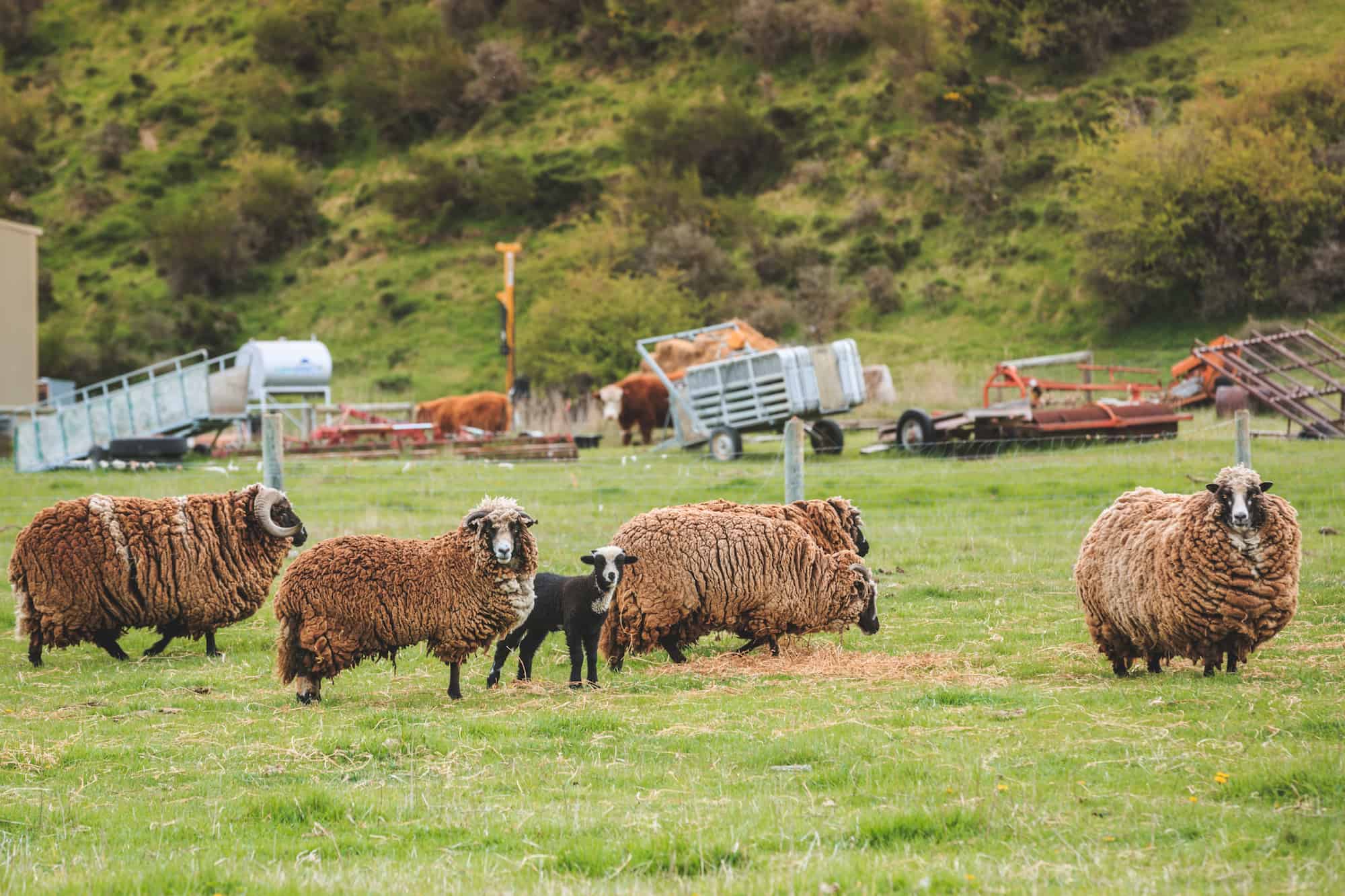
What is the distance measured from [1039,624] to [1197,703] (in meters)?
3.55

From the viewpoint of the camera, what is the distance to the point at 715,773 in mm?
7176

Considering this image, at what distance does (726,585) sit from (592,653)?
55.1 inches

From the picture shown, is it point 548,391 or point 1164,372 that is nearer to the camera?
point 1164,372

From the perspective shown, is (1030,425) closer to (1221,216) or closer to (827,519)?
(827,519)

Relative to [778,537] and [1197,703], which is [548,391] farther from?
[1197,703]

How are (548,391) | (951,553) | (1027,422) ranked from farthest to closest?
(548,391) < (1027,422) < (951,553)

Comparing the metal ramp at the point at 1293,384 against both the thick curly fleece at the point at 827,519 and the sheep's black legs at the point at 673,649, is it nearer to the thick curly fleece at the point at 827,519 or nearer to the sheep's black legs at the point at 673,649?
the thick curly fleece at the point at 827,519

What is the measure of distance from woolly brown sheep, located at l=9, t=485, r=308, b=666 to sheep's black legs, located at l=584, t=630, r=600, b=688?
3209mm

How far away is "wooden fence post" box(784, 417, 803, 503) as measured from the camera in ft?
48.4

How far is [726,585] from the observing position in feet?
36.3

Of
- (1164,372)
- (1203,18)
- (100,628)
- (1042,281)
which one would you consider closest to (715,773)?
(100,628)

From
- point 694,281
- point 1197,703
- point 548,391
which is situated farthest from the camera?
point 694,281

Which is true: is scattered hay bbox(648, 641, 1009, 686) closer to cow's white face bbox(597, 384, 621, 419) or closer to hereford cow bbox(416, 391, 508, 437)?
cow's white face bbox(597, 384, 621, 419)

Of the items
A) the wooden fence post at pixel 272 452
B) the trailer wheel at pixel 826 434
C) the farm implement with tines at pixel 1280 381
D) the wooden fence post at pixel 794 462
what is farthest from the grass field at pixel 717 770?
the trailer wheel at pixel 826 434
